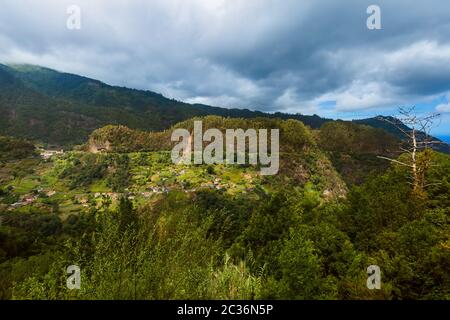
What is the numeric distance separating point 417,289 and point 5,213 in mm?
75285

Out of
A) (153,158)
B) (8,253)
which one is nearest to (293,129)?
(153,158)

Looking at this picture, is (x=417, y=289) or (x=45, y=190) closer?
(x=417, y=289)

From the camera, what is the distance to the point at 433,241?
8.86m

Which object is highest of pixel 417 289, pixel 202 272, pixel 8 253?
pixel 202 272

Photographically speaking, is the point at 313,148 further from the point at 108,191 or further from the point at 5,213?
the point at 5,213

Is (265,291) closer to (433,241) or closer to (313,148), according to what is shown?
(433,241)

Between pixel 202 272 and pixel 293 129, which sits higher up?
pixel 293 129

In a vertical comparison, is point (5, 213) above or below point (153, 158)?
below

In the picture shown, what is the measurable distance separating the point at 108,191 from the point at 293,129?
54.8m

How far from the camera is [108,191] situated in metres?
83.6
